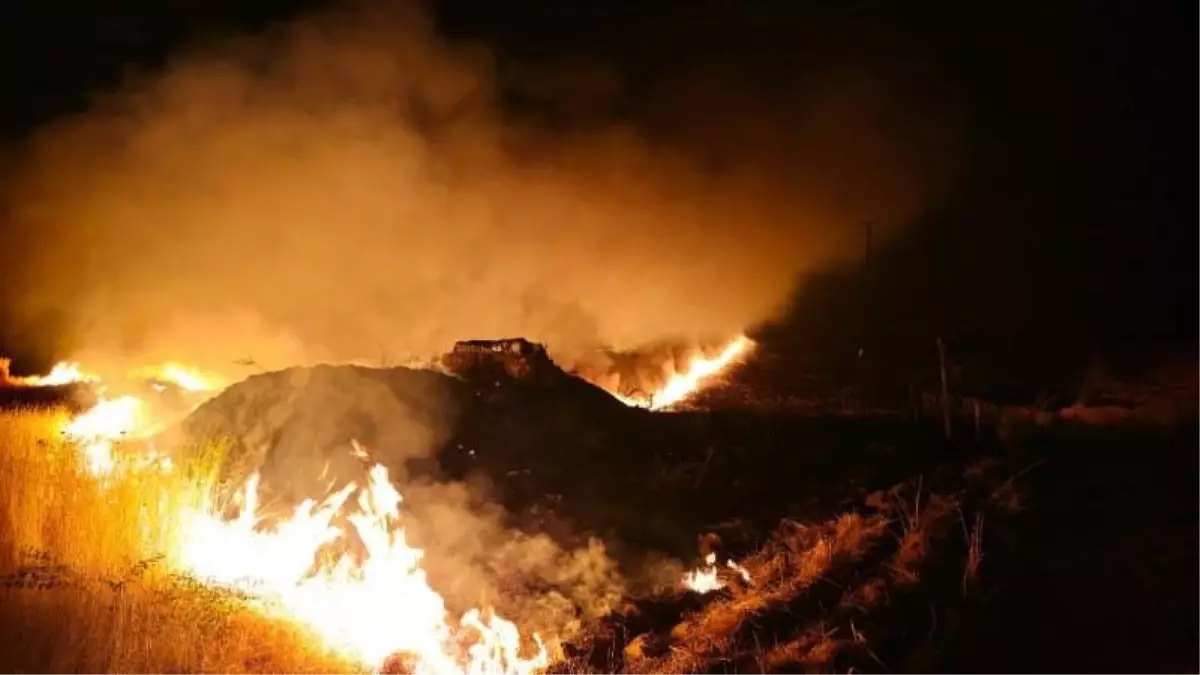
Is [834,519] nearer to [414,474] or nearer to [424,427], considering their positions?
[414,474]

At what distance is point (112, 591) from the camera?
5.98 m

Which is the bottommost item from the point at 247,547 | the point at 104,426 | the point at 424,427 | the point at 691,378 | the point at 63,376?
the point at 247,547

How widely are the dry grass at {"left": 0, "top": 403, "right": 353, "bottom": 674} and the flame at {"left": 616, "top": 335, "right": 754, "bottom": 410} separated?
680cm

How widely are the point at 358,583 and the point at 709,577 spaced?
94.3 inches

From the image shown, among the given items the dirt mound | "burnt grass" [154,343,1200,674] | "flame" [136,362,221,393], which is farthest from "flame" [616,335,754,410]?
"flame" [136,362,221,393]

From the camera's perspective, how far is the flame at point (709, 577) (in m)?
6.94

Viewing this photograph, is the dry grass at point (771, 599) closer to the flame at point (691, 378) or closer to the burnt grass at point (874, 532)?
the burnt grass at point (874, 532)

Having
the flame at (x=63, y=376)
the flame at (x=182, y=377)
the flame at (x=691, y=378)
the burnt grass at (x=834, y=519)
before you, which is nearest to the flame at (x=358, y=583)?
the burnt grass at (x=834, y=519)

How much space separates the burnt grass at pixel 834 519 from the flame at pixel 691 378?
3175mm

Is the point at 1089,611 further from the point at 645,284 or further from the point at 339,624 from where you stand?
the point at 645,284

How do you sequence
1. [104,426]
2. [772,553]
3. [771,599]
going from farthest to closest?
[104,426] < [772,553] < [771,599]

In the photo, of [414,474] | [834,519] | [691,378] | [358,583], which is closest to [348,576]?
[358,583]

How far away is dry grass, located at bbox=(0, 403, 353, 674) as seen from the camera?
543 cm

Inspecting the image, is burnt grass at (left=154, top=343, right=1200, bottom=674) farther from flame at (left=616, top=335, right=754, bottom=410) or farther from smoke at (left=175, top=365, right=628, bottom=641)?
flame at (left=616, top=335, right=754, bottom=410)
